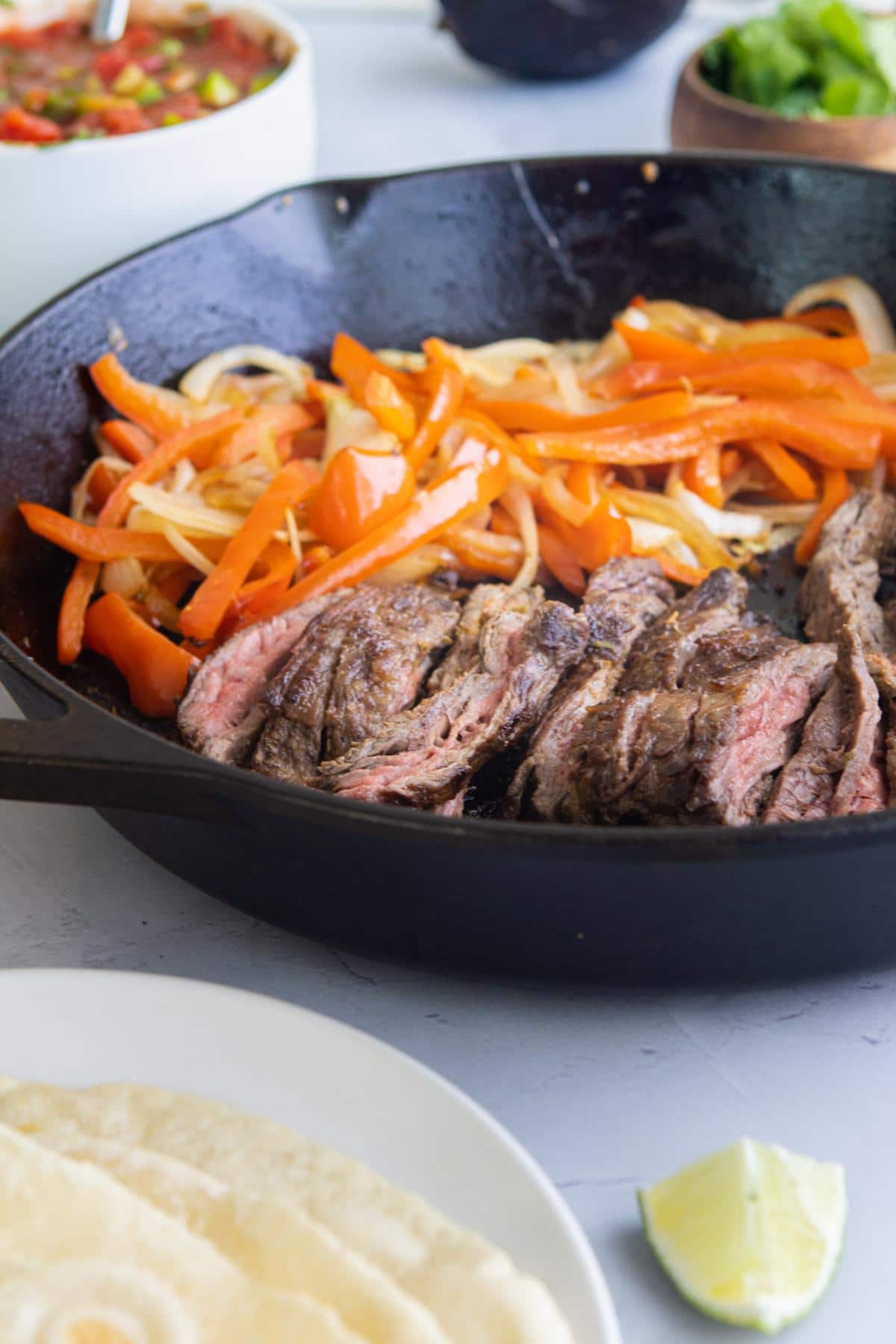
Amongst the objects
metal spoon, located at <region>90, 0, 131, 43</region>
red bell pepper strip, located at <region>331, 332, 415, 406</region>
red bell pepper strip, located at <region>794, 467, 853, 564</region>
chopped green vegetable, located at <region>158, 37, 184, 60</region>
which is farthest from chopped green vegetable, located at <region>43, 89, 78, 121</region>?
red bell pepper strip, located at <region>794, 467, 853, 564</region>

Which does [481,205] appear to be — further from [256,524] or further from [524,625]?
[524,625]

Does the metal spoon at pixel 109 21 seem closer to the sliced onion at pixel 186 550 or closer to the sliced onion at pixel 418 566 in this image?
the sliced onion at pixel 186 550

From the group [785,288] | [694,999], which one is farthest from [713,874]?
[785,288]

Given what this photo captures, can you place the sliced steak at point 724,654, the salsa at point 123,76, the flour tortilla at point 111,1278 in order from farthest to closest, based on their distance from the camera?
1. the salsa at point 123,76
2. the sliced steak at point 724,654
3. the flour tortilla at point 111,1278

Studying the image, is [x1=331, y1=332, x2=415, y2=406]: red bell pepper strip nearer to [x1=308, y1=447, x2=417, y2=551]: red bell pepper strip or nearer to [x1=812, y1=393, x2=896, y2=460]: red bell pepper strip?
[x1=308, y1=447, x2=417, y2=551]: red bell pepper strip

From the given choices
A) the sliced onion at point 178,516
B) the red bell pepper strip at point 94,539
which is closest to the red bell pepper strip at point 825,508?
the sliced onion at point 178,516

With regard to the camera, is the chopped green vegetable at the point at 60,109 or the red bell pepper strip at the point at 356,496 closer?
the red bell pepper strip at the point at 356,496

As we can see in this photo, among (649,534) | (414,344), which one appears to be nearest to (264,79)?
(414,344)
